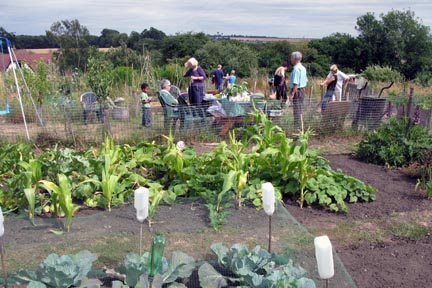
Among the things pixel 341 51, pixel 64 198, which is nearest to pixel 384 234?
pixel 64 198

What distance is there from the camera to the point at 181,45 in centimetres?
3306

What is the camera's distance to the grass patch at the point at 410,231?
14.1 ft

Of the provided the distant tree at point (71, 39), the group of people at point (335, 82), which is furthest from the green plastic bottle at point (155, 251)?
the distant tree at point (71, 39)

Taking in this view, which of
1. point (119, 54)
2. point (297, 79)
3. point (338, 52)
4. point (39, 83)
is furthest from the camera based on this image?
point (338, 52)

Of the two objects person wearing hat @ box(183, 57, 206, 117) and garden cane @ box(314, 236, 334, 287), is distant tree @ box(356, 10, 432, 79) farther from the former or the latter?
garden cane @ box(314, 236, 334, 287)

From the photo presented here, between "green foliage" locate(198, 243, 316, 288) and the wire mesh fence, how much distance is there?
442cm

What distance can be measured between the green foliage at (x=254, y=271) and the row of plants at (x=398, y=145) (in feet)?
12.3

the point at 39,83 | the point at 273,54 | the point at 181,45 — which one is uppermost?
the point at 181,45

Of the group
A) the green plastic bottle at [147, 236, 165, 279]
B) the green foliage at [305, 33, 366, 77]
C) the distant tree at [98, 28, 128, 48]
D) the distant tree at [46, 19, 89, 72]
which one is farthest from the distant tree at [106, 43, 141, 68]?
the green plastic bottle at [147, 236, 165, 279]

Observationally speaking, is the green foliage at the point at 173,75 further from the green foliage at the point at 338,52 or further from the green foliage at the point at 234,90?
the green foliage at the point at 338,52

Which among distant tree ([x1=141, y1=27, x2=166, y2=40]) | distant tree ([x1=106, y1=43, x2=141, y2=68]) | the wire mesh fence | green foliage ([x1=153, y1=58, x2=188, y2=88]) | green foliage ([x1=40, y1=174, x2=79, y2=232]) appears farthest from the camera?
distant tree ([x1=141, y1=27, x2=166, y2=40])

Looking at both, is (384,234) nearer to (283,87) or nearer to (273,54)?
(283,87)

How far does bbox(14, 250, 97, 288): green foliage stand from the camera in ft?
8.90

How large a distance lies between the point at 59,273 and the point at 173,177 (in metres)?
2.54
